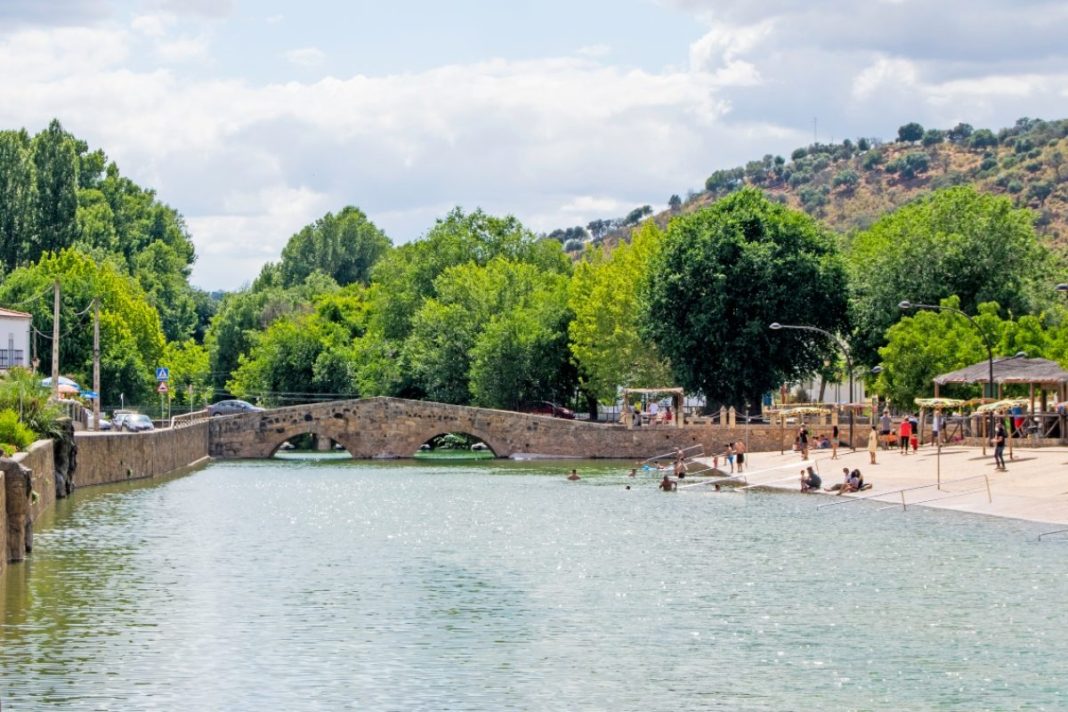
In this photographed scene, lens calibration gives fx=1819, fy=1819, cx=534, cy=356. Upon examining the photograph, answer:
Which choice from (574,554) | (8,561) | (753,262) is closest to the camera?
(8,561)

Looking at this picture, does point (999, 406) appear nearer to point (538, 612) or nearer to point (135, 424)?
point (538, 612)

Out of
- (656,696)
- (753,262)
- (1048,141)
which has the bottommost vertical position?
(656,696)

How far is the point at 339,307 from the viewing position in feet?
432

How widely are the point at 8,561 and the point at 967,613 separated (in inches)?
782

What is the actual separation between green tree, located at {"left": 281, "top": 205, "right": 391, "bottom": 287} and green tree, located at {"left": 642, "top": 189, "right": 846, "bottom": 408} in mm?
84115

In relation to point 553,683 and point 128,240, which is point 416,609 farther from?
point 128,240

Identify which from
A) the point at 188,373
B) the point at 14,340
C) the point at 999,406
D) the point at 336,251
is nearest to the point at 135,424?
the point at 14,340

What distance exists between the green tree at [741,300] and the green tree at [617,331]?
13.9 feet

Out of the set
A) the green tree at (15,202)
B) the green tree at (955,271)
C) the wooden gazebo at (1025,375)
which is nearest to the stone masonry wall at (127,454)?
the wooden gazebo at (1025,375)

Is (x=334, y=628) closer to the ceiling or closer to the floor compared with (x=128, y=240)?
closer to the floor

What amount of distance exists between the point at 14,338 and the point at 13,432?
165 ft

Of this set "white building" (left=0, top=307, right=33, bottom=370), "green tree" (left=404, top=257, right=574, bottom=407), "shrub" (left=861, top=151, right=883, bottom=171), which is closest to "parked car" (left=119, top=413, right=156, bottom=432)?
"white building" (left=0, top=307, right=33, bottom=370)

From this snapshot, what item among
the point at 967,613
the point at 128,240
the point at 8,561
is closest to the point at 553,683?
the point at 967,613

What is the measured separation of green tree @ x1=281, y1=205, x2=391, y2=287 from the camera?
171 meters
